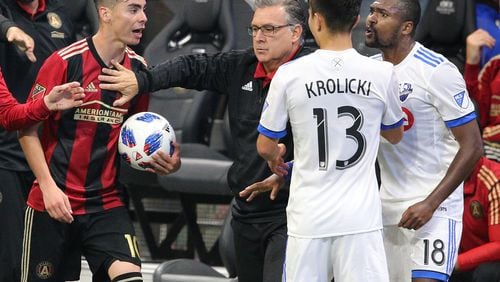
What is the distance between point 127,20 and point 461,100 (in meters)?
1.65

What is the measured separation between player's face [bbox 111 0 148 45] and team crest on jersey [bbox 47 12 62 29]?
1.28 metres

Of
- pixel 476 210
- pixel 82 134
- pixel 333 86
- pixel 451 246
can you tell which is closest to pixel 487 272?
pixel 476 210

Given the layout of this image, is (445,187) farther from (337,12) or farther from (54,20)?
(54,20)

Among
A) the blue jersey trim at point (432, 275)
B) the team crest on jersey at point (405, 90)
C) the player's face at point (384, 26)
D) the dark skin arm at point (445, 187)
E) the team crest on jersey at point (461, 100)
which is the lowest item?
the blue jersey trim at point (432, 275)

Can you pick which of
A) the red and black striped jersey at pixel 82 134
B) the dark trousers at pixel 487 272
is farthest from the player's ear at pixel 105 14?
the dark trousers at pixel 487 272

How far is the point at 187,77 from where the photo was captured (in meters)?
6.34

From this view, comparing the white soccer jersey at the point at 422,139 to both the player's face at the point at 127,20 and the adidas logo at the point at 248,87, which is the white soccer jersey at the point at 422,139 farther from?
A: the player's face at the point at 127,20

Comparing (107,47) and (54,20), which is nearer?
(107,47)

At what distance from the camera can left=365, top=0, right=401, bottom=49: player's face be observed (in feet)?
19.6

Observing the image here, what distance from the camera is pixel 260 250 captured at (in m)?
6.15

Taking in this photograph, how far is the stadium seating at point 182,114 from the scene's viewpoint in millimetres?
8352

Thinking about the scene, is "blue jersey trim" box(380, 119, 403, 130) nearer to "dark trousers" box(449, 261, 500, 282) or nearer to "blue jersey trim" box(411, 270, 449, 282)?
"blue jersey trim" box(411, 270, 449, 282)

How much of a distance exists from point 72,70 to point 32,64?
1258 mm

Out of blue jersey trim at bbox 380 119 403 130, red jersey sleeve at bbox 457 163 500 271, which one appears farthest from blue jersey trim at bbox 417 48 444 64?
red jersey sleeve at bbox 457 163 500 271
